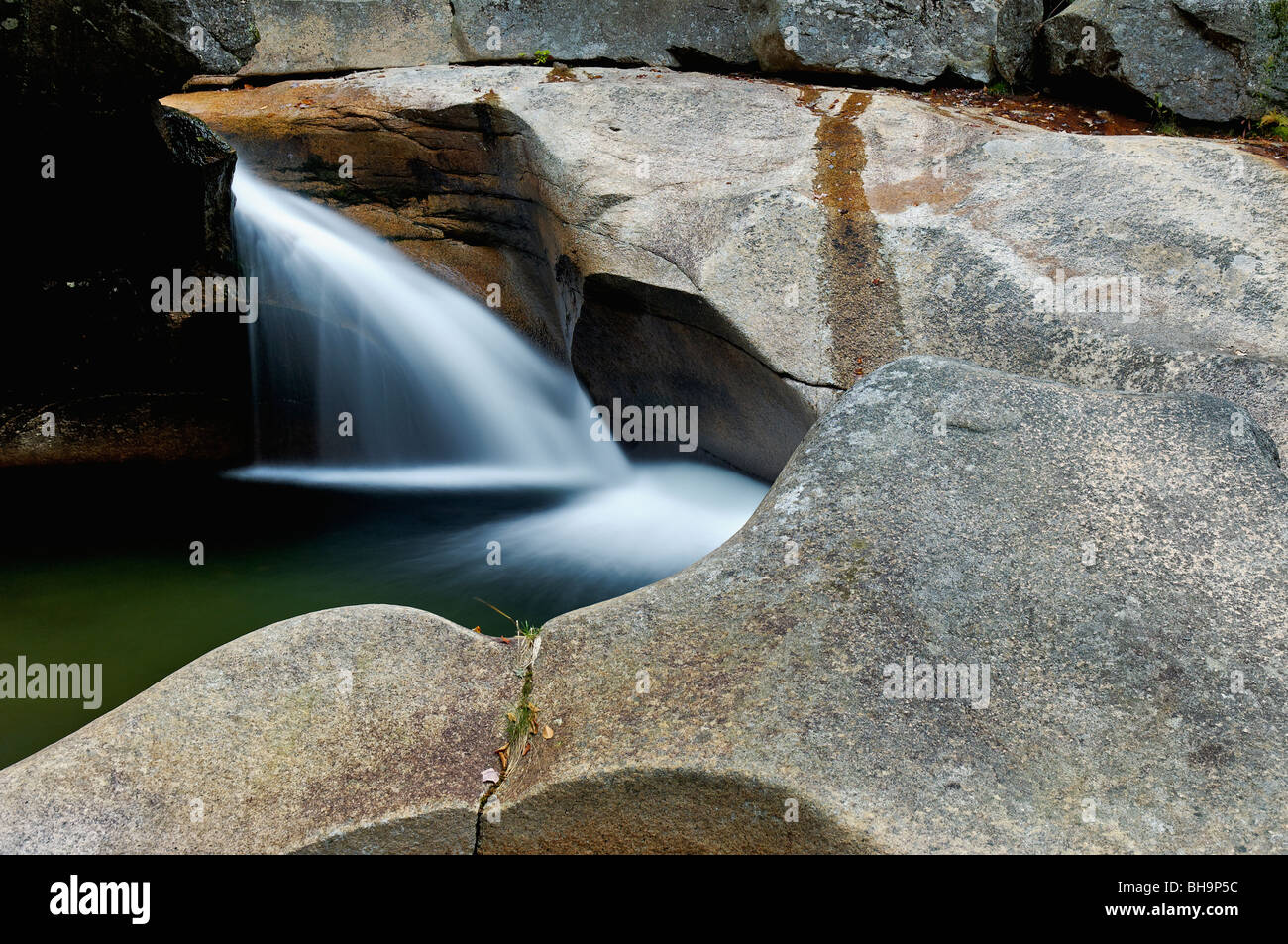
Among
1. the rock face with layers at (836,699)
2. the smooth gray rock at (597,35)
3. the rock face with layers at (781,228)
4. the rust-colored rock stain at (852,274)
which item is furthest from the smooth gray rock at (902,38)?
the rock face with layers at (836,699)

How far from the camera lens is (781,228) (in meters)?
5.99

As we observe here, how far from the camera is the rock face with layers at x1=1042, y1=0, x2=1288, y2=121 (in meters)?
7.35

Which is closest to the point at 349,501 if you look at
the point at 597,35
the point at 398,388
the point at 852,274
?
the point at 398,388

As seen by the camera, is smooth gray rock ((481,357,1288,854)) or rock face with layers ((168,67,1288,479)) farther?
rock face with layers ((168,67,1288,479))

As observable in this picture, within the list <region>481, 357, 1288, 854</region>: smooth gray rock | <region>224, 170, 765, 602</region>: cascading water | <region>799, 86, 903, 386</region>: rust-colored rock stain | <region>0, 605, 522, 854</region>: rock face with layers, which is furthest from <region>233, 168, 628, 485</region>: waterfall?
<region>0, 605, 522, 854</region>: rock face with layers

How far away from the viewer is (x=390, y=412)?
8039 mm

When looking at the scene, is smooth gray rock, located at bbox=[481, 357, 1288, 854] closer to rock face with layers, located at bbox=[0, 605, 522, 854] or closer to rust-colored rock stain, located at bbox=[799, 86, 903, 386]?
rock face with layers, located at bbox=[0, 605, 522, 854]

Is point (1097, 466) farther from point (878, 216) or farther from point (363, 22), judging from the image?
point (363, 22)

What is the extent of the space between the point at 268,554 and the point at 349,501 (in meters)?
1.19

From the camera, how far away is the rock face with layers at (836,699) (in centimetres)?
275

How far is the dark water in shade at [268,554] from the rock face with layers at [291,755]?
137 centimetres

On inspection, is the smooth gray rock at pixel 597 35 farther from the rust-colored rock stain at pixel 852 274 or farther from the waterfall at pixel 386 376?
the rust-colored rock stain at pixel 852 274

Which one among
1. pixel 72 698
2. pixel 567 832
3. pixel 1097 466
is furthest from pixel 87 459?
pixel 1097 466

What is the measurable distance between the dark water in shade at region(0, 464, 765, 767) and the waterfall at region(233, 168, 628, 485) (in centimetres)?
44
